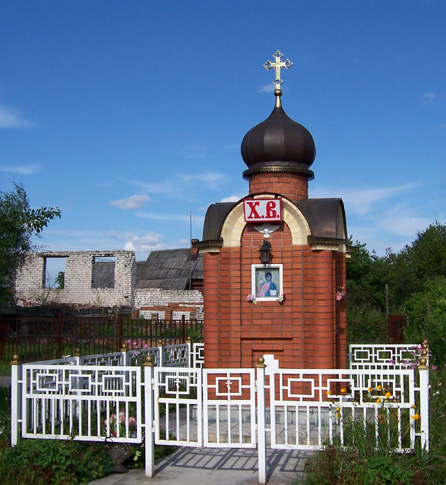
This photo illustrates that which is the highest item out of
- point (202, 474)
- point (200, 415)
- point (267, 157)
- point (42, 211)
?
point (267, 157)

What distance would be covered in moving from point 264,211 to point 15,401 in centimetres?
393

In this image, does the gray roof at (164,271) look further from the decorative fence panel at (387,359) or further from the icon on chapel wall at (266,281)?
the icon on chapel wall at (266,281)

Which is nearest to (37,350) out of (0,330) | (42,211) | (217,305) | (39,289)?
(0,330)

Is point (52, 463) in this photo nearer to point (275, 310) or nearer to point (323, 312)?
point (275, 310)

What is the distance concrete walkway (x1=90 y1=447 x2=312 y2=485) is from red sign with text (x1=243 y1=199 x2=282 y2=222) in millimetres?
3034

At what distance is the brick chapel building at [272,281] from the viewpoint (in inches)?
308

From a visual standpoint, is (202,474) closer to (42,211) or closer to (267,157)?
(267,157)

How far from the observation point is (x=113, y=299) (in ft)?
85.0

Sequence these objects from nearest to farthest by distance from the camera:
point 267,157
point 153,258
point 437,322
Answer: point 267,157
point 437,322
point 153,258

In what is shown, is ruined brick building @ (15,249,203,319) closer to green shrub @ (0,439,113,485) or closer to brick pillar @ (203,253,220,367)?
brick pillar @ (203,253,220,367)

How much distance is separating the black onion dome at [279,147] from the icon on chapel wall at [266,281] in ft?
5.04

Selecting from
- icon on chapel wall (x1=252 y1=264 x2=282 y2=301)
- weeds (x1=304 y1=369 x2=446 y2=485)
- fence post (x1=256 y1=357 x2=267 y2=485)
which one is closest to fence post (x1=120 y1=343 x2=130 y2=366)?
icon on chapel wall (x1=252 y1=264 x2=282 y2=301)

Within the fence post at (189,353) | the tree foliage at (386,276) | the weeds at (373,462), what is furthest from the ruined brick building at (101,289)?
the weeds at (373,462)

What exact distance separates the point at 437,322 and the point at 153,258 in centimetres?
1989
